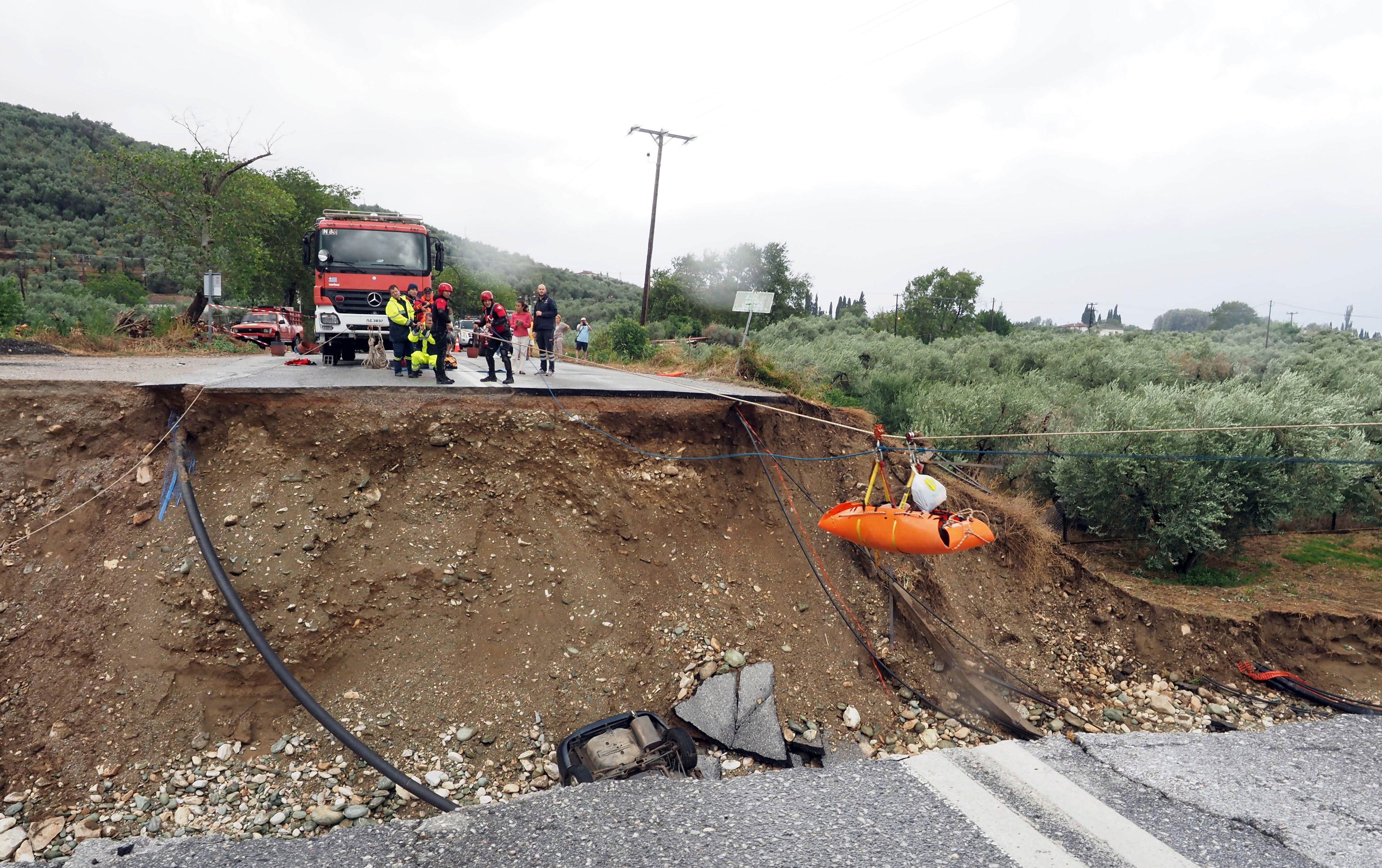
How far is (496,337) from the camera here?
1234cm

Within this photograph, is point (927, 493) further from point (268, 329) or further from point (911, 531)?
point (268, 329)

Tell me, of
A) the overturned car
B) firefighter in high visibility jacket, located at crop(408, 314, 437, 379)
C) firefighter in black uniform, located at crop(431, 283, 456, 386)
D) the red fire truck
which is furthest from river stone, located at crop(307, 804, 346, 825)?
the red fire truck

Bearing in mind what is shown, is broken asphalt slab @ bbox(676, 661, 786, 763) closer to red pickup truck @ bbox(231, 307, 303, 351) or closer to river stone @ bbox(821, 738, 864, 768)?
river stone @ bbox(821, 738, 864, 768)

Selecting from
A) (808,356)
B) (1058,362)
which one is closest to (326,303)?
(808,356)

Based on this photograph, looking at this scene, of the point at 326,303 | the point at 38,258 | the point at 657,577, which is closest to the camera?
the point at 657,577

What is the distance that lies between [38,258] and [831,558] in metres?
56.6

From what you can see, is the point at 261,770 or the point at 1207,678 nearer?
the point at 261,770

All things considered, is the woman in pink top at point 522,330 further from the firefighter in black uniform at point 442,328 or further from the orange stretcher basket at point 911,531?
the orange stretcher basket at point 911,531

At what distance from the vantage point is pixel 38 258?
4412cm

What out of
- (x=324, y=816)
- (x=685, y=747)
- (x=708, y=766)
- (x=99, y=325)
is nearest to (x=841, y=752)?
(x=708, y=766)

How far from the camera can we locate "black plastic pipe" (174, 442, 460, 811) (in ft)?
22.4

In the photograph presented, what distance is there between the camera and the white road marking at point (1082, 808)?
6.63 meters

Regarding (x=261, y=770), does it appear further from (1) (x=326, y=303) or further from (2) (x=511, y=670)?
(1) (x=326, y=303)

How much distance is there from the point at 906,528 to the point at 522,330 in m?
9.46
